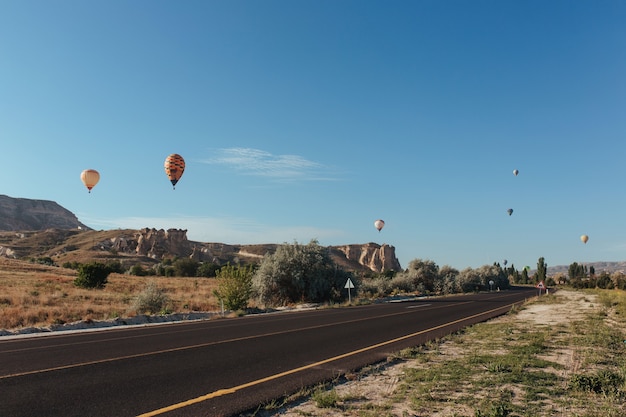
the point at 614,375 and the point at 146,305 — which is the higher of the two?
the point at 614,375

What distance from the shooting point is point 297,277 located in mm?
37312

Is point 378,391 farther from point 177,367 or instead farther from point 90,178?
point 90,178

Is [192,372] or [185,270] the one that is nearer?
[192,372]

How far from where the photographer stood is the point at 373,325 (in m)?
18.5

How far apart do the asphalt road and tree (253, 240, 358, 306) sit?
68.5ft

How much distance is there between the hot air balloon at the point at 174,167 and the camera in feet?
128

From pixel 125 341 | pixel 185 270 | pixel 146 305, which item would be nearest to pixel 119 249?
pixel 185 270

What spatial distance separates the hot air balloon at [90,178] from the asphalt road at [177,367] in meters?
31.7

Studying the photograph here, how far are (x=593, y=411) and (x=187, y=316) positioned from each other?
2286 centimetres

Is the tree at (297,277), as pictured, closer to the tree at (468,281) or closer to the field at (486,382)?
the field at (486,382)

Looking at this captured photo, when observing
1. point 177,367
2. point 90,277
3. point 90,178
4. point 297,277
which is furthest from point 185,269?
point 177,367

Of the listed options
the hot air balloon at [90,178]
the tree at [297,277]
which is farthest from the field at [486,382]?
the hot air balloon at [90,178]

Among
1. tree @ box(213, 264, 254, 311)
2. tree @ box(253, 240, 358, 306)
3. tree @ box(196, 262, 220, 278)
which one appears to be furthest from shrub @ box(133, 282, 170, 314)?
tree @ box(196, 262, 220, 278)

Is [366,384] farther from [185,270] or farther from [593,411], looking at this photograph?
[185,270]
